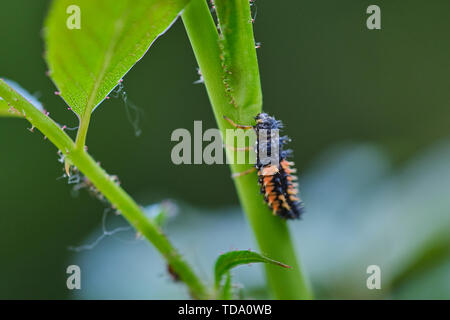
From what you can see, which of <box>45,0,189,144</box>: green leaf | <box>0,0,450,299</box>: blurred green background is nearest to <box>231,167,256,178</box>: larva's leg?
<box>45,0,189,144</box>: green leaf

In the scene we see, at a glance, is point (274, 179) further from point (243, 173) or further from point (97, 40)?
point (97, 40)

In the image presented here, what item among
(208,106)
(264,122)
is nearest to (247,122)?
(264,122)

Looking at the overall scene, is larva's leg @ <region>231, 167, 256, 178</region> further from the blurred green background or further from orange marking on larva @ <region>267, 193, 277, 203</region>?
the blurred green background

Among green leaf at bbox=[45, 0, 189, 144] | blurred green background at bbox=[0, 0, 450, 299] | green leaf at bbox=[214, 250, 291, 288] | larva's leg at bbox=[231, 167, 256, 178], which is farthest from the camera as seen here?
blurred green background at bbox=[0, 0, 450, 299]

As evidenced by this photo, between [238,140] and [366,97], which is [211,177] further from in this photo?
[238,140]

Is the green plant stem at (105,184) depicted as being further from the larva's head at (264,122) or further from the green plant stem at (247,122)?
the larva's head at (264,122)
